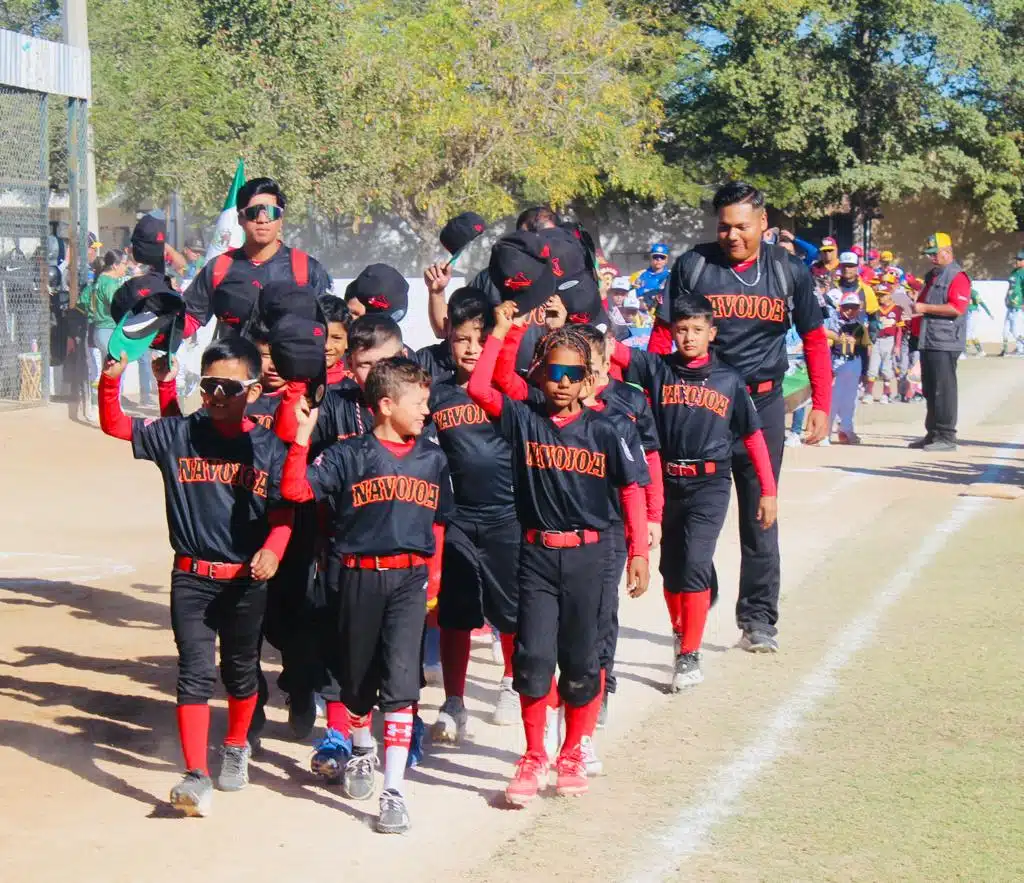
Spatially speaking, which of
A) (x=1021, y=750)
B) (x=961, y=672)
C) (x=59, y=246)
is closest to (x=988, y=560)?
(x=961, y=672)

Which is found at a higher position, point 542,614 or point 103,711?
point 542,614

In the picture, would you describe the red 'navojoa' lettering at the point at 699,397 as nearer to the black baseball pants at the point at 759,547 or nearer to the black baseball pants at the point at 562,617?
the black baseball pants at the point at 759,547

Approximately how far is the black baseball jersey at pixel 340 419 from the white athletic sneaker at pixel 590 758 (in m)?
1.52

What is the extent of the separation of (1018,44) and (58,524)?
39.8 metres

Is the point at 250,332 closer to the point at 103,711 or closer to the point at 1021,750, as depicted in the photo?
the point at 103,711

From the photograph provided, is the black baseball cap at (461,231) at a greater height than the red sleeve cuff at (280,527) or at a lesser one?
greater

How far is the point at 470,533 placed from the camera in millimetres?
6816

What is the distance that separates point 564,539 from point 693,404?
1.90 m

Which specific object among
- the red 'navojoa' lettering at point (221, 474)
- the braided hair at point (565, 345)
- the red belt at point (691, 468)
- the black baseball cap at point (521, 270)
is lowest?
the red belt at point (691, 468)

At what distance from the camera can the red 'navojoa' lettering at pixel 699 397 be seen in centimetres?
769

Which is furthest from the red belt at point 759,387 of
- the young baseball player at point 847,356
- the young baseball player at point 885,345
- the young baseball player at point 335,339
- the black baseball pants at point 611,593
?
the young baseball player at point 885,345

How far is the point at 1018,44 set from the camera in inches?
1810

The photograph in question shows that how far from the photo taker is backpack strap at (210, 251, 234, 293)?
24.1ft

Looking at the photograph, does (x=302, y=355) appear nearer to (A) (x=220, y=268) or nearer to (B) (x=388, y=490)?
(B) (x=388, y=490)
